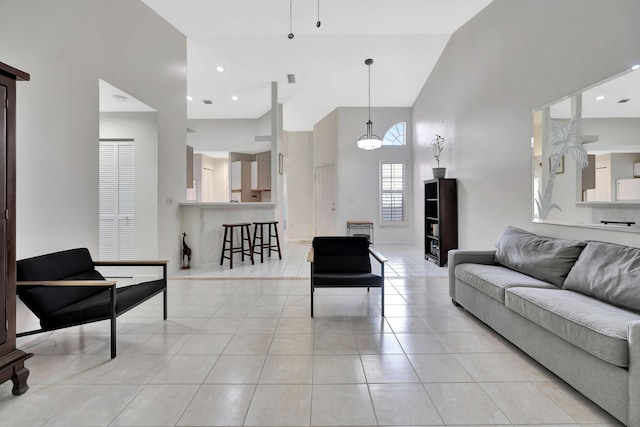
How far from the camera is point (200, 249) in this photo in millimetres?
5457

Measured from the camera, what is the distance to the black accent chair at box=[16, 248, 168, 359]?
2.27m

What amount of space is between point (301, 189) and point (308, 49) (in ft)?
14.8

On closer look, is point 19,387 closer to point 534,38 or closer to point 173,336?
point 173,336

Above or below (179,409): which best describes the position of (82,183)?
above

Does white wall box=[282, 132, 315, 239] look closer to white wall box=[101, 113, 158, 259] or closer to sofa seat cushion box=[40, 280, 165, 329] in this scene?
white wall box=[101, 113, 158, 259]

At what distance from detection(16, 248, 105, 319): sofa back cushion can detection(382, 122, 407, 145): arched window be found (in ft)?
23.8

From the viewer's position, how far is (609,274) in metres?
2.20

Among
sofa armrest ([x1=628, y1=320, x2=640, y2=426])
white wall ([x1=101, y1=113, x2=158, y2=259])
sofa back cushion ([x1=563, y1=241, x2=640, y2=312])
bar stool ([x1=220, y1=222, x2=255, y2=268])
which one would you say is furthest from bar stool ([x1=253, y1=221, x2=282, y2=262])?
sofa armrest ([x1=628, y1=320, x2=640, y2=426])

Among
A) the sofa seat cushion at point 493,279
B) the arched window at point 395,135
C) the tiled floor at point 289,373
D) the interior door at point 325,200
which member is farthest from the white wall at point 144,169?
the arched window at point 395,135

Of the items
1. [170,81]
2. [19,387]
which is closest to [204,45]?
[170,81]

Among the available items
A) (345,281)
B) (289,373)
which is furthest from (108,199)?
(289,373)

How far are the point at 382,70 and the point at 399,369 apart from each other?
20.7 ft

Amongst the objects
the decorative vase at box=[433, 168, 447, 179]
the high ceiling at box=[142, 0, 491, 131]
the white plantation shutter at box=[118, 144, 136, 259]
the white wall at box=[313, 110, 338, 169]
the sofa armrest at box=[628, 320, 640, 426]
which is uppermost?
the high ceiling at box=[142, 0, 491, 131]

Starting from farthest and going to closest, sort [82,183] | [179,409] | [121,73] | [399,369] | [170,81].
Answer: [170,81] < [121,73] < [82,183] < [399,369] < [179,409]
